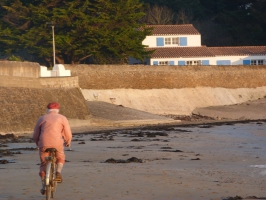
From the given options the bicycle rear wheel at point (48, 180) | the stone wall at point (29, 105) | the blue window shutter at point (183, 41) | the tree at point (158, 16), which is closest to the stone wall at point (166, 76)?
the blue window shutter at point (183, 41)

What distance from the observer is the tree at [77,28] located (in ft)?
176

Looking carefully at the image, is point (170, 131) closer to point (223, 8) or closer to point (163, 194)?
point (163, 194)

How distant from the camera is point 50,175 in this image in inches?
471

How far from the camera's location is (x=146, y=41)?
64.4 metres

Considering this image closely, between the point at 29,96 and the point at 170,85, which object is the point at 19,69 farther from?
the point at 170,85

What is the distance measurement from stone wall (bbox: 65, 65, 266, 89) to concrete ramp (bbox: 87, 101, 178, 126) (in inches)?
260

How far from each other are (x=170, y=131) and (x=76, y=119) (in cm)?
643

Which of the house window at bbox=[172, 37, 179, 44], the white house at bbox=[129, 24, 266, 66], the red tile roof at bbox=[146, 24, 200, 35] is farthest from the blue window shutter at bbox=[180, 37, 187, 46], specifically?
the red tile roof at bbox=[146, 24, 200, 35]

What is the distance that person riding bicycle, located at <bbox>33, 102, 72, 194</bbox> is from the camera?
1217 cm

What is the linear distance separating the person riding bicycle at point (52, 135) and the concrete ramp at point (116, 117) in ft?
85.3

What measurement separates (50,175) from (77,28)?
42.3 meters

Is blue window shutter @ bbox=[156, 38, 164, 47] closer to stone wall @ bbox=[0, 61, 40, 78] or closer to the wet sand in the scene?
stone wall @ bbox=[0, 61, 40, 78]

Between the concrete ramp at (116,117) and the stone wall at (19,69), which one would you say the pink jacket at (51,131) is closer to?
the stone wall at (19,69)

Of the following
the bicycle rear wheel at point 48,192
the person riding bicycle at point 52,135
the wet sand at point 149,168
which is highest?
the person riding bicycle at point 52,135
